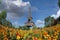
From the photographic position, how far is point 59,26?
3.87 m

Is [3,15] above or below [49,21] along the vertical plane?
above

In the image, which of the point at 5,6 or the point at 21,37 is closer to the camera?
the point at 21,37

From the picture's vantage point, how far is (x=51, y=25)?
3.86 meters

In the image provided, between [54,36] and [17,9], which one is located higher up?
[17,9]

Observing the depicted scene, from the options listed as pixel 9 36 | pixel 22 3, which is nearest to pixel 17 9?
pixel 22 3

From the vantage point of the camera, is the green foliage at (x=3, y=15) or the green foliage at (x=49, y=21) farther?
the green foliage at (x=49, y=21)

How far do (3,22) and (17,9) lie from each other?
552 millimetres

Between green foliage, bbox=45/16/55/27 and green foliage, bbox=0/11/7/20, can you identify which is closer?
green foliage, bbox=0/11/7/20

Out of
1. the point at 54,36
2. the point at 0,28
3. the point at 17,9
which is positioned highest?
the point at 17,9

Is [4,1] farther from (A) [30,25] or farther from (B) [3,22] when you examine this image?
(A) [30,25]

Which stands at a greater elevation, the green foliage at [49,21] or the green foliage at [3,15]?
the green foliage at [3,15]

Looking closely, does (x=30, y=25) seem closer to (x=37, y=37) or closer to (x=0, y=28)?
(x=37, y=37)

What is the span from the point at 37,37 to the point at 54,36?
1.42 feet

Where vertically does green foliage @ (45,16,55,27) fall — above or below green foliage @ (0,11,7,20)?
below
